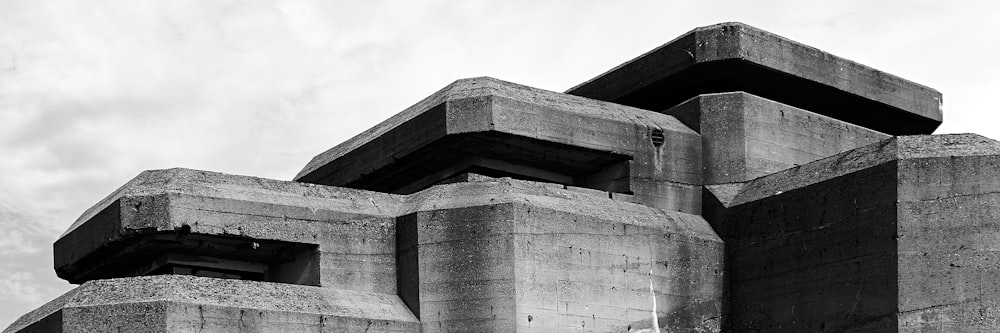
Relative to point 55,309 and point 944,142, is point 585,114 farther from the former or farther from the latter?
point 55,309

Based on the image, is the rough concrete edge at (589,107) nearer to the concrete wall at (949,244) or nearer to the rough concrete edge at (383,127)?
the rough concrete edge at (383,127)

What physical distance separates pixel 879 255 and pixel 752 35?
3.75 m

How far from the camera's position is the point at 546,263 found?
17875 millimetres

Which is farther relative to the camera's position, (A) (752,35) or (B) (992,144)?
(A) (752,35)

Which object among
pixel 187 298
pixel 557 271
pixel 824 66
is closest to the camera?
pixel 187 298

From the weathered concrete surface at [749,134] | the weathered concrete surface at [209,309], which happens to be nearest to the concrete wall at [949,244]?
the weathered concrete surface at [749,134]

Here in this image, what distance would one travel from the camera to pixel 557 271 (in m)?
17.9

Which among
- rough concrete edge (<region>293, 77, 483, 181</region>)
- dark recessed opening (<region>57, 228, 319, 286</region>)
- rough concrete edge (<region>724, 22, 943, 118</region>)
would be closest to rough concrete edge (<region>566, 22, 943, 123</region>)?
rough concrete edge (<region>724, 22, 943, 118</region>)

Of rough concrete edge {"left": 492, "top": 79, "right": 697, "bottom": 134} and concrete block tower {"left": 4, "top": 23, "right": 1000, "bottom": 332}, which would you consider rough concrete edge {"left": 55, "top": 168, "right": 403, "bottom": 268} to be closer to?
concrete block tower {"left": 4, "top": 23, "right": 1000, "bottom": 332}

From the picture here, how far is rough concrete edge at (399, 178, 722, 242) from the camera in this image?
18.0m

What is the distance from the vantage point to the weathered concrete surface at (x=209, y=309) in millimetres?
16500

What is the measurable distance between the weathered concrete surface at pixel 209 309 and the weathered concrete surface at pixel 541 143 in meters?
2.20

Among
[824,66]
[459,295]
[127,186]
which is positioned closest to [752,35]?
[824,66]

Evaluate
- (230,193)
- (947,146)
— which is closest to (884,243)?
(947,146)
